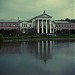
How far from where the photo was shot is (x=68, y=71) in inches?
320

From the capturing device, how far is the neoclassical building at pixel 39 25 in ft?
179

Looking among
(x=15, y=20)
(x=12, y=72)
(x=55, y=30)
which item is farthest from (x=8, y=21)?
(x=12, y=72)

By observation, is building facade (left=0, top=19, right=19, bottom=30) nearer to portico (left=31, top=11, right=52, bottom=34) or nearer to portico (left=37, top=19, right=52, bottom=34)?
portico (left=31, top=11, right=52, bottom=34)

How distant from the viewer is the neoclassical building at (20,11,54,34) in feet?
179

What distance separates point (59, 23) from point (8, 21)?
13502 millimetres

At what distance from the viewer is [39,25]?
5531 centimetres

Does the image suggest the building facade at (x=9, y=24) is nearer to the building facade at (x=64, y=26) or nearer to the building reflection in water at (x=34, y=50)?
the building facade at (x=64, y=26)

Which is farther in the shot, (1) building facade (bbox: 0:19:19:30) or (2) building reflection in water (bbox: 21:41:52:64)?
(1) building facade (bbox: 0:19:19:30)

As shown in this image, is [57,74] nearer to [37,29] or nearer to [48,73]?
[48,73]

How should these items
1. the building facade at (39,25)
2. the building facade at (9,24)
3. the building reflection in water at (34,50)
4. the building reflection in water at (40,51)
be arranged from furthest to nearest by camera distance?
the building facade at (9,24) → the building facade at (39,25) → the building reflection in water at (34,50) → the building reflection in water at (40,51)

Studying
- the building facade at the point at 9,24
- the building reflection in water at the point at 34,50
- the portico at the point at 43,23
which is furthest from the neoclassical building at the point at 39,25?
the building reflection in water at the point at 34,50

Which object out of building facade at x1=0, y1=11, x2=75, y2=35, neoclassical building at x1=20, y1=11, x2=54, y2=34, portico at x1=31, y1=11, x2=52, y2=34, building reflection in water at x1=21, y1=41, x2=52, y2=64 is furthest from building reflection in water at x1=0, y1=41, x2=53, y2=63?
neoclassical building at x1=20, y1=11, x2=54, y2=34

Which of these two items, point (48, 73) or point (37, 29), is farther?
point (37, 29)

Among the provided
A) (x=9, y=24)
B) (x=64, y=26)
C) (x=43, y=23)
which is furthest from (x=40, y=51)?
(x=64, y=26)
